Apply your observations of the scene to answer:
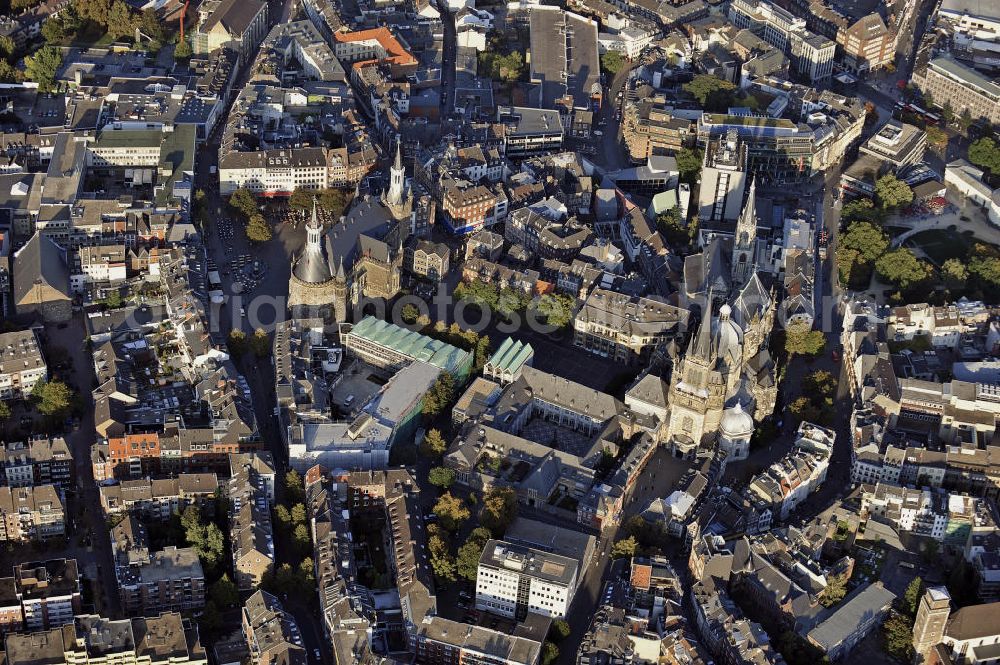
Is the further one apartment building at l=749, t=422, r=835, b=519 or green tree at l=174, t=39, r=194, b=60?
green tree at l=174, t=39, r=194, b=60

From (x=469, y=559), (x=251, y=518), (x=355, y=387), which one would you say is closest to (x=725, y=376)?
(x=469, y=559)

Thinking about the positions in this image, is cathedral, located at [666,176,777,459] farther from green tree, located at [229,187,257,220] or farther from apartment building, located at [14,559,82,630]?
apartment building, located at [14,559,82,630]

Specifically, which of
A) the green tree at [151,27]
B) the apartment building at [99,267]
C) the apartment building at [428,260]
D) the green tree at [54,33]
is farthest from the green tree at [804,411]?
the green tree at [54,33]

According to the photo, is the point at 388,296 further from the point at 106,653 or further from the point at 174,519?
the point at 106,653

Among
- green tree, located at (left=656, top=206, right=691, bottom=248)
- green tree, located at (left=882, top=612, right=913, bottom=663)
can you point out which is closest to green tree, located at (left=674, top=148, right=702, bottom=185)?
green tree, located at (left=656, top=206, right=691, bottom=248)

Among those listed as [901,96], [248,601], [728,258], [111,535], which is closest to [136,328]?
[111,535]

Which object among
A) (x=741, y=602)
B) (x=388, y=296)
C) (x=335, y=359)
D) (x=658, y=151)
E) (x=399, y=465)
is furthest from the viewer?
(x=658, y=151)

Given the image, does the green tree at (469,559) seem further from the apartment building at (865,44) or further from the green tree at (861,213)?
the apartment building at (865,44)
